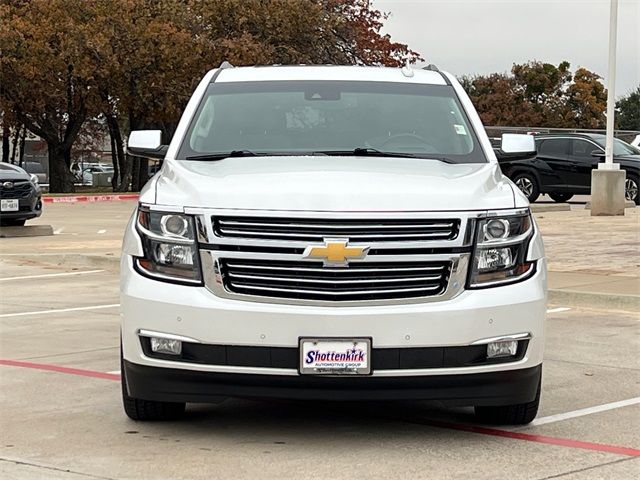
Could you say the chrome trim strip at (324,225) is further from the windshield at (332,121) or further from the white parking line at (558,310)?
the white parking line at (558,310)

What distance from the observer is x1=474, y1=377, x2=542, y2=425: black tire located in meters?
6.55

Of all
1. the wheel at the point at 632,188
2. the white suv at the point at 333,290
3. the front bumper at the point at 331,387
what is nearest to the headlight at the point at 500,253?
the white suv at the point at 333,290

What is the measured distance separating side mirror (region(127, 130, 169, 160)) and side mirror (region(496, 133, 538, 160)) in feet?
7.05

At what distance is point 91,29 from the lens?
144 feet

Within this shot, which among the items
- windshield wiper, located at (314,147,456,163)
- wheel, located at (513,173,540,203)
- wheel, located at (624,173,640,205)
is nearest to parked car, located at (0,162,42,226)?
wheel, located at (513,173,540,203)

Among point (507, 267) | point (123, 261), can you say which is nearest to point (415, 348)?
point (507, 267)

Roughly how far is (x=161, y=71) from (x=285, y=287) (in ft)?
133

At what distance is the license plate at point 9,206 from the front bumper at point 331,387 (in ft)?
51.8

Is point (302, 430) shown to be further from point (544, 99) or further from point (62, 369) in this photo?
point (544, 99)

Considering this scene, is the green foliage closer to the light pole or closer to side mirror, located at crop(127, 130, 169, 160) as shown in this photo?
the light pole

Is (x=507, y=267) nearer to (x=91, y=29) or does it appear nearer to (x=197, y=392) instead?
(x=197, y=392)

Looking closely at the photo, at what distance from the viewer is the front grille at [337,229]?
234 inches

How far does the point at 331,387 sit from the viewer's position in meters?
5.98

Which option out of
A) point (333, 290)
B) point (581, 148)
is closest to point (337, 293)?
point (333, 290)
